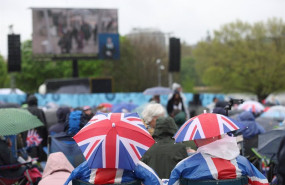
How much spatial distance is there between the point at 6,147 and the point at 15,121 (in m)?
0.35

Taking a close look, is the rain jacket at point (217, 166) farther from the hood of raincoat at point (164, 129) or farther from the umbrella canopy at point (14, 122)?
the umbrella canopy at point (14, 122)

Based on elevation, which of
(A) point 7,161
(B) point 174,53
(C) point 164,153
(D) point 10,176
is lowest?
(D) point 10,176

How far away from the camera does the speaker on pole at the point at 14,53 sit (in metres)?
31.6

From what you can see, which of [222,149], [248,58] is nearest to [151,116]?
[222,149]

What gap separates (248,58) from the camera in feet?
188

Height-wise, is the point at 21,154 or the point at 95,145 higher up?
the point at 95,145

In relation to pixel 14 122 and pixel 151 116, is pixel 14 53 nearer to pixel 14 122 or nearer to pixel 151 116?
pixel 14 122

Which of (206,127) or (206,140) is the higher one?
(206,127)

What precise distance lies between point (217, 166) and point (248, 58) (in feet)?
180

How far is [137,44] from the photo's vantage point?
66.1m

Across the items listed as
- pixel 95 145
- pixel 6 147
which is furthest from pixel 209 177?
pixel 6 147

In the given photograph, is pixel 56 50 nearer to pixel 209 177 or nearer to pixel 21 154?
pixel 21 154

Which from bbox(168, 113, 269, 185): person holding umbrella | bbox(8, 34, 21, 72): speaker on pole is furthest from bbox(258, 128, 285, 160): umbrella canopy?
bbox(8, 34, 21, 72): speaker on pole

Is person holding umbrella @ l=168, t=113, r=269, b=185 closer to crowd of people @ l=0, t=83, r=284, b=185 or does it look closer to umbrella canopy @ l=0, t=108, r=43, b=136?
crowd of people @ l=0, t=83, r=284, b=185
